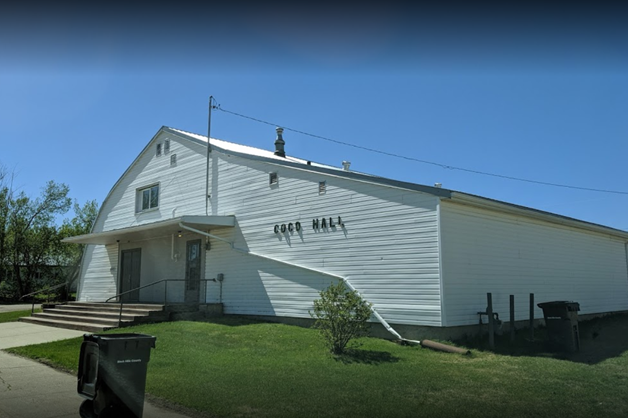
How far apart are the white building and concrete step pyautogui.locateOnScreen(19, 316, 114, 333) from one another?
12.1ft

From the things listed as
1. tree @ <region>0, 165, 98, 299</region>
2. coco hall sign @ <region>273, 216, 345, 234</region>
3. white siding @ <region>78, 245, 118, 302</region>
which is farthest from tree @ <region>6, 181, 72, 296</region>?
coco hall sign @ <region>273, 216, 345, 234</region>

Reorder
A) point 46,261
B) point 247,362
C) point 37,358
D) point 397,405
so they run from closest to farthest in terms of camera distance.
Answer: point 397,405
point 247,362
point 37,358
point 46,261

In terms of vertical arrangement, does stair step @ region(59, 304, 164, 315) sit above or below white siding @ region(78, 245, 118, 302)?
below

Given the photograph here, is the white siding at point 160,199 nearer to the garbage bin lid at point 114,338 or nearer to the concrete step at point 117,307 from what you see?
the concrete step at point 117,307

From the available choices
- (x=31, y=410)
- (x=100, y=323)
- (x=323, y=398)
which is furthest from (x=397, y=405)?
(x=100, y=323)

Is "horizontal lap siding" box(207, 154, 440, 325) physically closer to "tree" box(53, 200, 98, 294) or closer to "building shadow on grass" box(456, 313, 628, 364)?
"building shadow on grass" box(456, 313, 628, 364)

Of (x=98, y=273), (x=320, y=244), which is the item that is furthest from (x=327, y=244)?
(x=98, y=273)

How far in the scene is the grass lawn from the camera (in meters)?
6.57

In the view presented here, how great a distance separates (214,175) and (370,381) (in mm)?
11933

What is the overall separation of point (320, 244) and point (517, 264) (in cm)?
554

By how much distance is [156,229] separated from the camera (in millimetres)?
18266

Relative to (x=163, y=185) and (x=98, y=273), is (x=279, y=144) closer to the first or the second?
(x=163, y=185)

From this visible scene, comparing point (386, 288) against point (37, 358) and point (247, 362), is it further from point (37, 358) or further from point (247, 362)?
point (37, 358)

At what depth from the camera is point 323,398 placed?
23.1 feet
